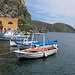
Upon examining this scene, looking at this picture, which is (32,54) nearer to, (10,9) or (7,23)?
(7,23)

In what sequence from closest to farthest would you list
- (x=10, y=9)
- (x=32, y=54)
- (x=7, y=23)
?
(x=32, y=54), (x=7, y=23), (x=10, y=9)

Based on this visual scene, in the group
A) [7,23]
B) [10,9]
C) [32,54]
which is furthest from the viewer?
[10,9]

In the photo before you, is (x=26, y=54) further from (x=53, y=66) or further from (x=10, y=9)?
(x=10, y=9)

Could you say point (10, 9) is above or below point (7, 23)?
above

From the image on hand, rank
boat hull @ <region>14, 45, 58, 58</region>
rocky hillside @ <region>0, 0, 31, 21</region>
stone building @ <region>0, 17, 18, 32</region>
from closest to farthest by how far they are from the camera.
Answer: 1. boat hull @ <region>14, 45, 58, 58</region>
2. stone building @ <region>0, 17, 18, 32</region>
3. rocky hillside @ <region>0, 0, 31, 21</region>

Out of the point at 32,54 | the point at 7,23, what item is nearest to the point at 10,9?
the point at 7,23

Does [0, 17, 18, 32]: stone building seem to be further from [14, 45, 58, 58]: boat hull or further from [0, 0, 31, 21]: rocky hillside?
[14, 45, 58, 58]: boat hull

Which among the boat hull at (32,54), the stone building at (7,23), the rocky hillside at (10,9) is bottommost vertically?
the boat hull at (32,54)

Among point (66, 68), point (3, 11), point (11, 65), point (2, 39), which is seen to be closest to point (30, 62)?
point (11, 65)

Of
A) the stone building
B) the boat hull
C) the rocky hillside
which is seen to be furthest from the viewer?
the rocky hillside

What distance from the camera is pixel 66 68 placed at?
42500 millimetres

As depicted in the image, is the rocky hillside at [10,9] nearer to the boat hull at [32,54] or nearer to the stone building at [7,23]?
the stone building at [7,23]

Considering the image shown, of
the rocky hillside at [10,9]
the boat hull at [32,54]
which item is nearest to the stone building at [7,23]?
the rocky hillside at [10,9]

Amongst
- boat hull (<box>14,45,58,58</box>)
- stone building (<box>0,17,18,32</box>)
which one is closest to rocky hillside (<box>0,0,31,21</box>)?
stone building (<box>0,17,18,32</box>)
